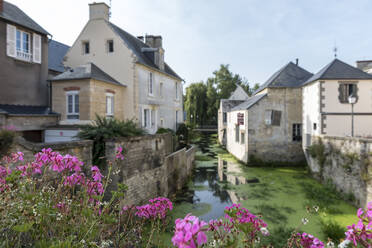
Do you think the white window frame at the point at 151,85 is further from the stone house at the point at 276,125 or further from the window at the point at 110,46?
the stone house at the point at 276,125

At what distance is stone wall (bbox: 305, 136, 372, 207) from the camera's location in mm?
9547

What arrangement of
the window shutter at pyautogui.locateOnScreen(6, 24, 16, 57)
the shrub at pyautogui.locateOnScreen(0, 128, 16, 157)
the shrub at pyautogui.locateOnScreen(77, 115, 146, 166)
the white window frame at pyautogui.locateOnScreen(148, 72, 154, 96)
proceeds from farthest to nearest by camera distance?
the white window frame at pyautogui.locateOnScreen(148, 72, 154, 96)
the window shutter at pyautogui.locateOnScreen(6, 24, 16, 57)
the shrub at pyautogui.locateOnScreen(77, 115, 146, 166)
the shrub at pyautogui.locateOnScreen(0, 128, 16, 157)

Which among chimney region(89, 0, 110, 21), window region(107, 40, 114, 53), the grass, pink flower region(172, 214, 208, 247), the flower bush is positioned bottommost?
the grass

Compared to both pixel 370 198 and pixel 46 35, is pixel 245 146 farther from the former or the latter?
pixel 46 35

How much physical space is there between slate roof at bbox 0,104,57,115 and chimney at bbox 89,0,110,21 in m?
6.88

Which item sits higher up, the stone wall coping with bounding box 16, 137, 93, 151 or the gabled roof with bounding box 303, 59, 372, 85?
the gabled roof with bounding box 303, 59, 372, 85

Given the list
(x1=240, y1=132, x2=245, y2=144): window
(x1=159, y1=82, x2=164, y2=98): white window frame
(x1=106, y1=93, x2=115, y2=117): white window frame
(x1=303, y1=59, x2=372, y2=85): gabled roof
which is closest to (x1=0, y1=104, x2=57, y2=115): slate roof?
(x1=106, y1=93, x2=115, y2=117): white window frame

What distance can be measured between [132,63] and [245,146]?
11286 millimetres

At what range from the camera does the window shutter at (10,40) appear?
1158cm

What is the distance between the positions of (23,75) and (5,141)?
360 inches

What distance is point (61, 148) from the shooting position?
Answer: 655cm

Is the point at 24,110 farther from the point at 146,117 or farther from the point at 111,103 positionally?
the point at 146,117

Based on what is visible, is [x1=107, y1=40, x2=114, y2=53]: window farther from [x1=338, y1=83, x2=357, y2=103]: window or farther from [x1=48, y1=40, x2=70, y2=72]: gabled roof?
[x1=338, y1=83, x2=357, y2=103]: window

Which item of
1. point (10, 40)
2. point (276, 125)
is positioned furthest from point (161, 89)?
point (10, 40)
